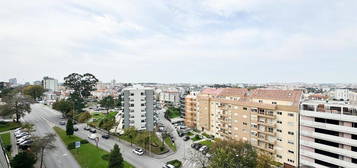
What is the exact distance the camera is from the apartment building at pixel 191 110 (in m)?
58.7

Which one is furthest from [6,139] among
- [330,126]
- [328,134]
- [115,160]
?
[330,126]

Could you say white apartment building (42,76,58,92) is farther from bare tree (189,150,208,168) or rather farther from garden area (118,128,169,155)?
bare tree (189,150,208,168)

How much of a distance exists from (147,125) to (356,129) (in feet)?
144

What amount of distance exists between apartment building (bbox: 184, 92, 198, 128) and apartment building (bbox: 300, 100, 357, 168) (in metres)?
32.7

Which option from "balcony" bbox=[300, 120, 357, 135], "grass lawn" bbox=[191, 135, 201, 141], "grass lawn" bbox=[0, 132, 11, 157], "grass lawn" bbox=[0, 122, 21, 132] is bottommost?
"grass lawn" bbox=[191, 135, 201, 141]

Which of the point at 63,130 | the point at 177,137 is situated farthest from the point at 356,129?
the point at 63,130

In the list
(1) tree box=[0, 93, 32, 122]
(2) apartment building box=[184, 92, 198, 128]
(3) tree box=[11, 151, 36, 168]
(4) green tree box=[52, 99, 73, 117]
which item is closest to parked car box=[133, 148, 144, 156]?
(3) tree box=[11, 151, 36, 168]

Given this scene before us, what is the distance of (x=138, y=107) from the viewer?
51906 mm

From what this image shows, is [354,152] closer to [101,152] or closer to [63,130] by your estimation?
[101,152]

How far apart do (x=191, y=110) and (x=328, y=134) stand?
3768 centimetres

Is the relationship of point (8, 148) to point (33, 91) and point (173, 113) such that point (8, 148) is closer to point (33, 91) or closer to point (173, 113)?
point (173, 113)

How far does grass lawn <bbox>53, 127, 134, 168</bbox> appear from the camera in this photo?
31.0 meters

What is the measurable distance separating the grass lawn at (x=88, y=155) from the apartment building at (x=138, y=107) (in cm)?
1320

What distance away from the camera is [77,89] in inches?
3039
